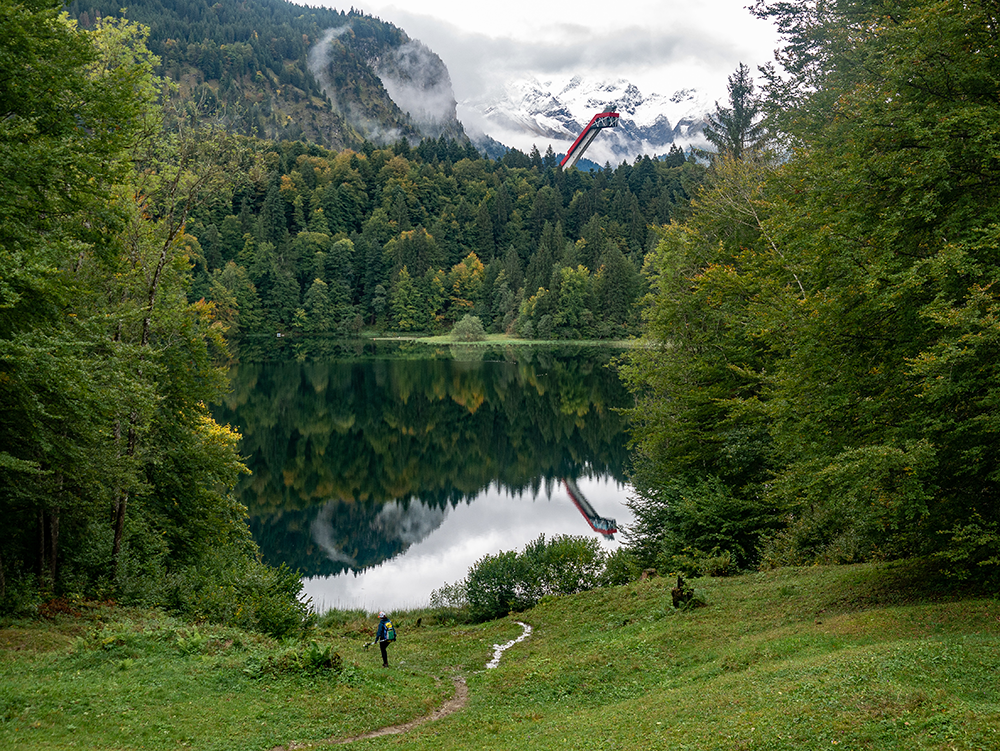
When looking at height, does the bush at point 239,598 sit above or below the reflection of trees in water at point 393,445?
above

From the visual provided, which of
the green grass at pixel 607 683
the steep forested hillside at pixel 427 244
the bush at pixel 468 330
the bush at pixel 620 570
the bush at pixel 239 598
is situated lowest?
the bush at pixel 620 570

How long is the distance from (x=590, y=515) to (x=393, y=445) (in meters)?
21.6

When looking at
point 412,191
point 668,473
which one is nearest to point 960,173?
point 668,473

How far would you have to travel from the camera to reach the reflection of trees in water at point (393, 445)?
115 ft

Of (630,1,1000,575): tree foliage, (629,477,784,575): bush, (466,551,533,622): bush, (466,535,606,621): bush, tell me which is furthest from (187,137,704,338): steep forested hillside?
(630,1,1000,575): tree foliage

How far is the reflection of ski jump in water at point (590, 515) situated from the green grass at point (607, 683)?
17.3 metres

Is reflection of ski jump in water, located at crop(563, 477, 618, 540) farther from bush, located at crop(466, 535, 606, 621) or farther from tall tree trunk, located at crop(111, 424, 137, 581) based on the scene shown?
tall tree trunk, located at crop(111, 424, 137, 581)

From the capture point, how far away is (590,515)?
36.0 metres

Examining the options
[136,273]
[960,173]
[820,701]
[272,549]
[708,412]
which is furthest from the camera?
[272,549]

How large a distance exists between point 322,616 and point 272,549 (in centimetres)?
881

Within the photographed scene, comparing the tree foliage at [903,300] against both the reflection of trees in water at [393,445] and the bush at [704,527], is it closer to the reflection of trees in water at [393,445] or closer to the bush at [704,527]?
the bush at [704,527]

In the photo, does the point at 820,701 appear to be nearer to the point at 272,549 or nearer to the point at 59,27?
the point at 59,27

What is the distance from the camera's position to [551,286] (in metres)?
116

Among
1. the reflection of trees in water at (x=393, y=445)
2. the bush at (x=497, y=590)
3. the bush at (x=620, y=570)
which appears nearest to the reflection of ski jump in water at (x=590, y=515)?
the reflection of trees in water at (x=393, y=445)
